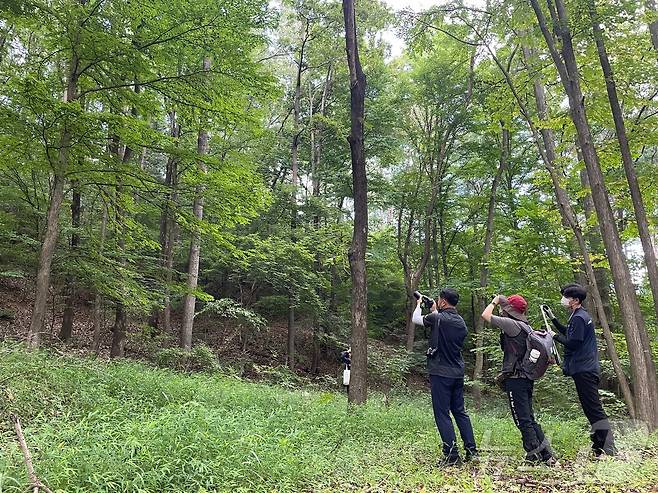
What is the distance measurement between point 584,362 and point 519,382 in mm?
887

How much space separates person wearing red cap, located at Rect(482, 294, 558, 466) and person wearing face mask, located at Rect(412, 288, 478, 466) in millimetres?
426

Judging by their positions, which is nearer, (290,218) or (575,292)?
(575,292)

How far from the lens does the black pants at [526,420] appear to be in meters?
4.59

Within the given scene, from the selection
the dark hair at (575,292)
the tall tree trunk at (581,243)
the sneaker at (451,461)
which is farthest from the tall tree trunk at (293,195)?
the sneaker at (451,461)

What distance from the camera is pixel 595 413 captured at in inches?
194

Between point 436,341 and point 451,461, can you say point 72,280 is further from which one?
point 451,461

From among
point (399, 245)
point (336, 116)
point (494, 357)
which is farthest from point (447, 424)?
point (336, 116)

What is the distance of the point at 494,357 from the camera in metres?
12.8

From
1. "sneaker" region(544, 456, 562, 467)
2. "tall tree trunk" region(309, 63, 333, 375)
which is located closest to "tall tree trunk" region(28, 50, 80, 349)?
"sneaker" region(544, 456, 562, 467)

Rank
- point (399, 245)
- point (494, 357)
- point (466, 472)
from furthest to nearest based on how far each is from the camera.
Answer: point (399, 245)
point (494, 357)
point (466, 472)

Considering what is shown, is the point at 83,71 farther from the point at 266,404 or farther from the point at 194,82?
the point at 266,404

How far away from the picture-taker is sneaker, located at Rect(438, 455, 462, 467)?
14.9 ft

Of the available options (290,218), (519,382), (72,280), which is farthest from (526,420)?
(290,218)

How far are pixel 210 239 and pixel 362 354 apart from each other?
393 cm
